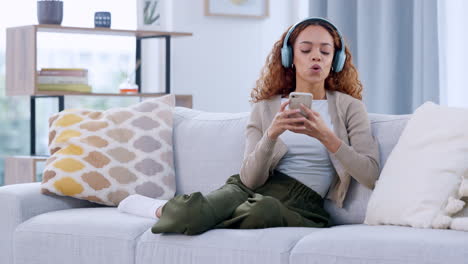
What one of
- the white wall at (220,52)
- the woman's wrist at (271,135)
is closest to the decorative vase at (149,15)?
the white wall at (220,52)

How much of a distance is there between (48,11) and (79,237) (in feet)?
6.23

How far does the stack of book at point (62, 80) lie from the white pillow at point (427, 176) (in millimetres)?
2092

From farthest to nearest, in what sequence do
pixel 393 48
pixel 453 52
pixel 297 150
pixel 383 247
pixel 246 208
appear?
pixel 393 48 < pixel 453 52 < pixel 297 150 < pixel 246 208 < pixel 383 247

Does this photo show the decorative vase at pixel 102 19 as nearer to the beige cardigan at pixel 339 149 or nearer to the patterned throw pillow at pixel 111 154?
the patterned throw pillow at pixel 111 154

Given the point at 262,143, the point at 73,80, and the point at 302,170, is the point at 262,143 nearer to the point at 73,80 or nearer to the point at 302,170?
the point at 302,170

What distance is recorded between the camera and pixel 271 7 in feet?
16.6

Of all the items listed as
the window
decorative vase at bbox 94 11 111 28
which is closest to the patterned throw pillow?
decorative vase at bbox 94 11 111 28

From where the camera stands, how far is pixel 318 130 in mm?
2395

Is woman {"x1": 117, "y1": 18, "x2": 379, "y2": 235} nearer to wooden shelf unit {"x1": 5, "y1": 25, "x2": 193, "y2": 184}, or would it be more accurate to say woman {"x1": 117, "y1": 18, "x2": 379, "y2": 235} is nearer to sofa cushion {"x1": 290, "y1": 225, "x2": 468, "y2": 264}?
sofa cushion {"x1": 290, "y1": 225, "x2": 468, "y2": 264}

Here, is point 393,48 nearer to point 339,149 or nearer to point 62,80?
point 62,80

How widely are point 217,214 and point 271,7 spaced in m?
2.93

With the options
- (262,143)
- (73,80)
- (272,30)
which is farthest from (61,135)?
(272,30)

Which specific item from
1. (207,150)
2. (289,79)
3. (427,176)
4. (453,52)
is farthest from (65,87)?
(427,176)

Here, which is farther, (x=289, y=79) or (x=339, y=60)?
(x=289, y=79)
